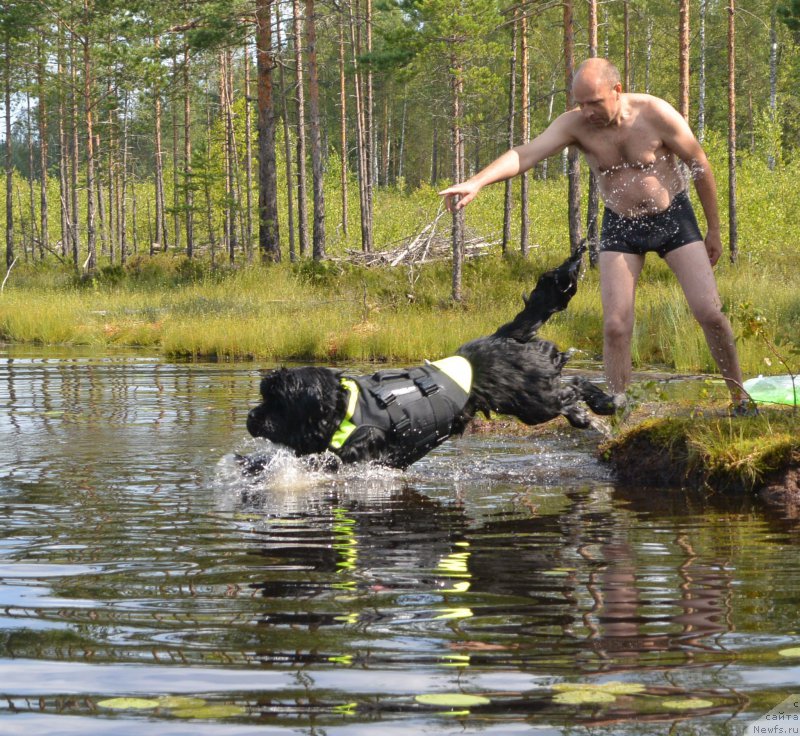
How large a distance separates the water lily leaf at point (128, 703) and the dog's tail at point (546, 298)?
4.06m

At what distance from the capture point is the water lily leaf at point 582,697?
2471 mm

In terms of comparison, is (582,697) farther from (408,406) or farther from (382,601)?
(408,406)

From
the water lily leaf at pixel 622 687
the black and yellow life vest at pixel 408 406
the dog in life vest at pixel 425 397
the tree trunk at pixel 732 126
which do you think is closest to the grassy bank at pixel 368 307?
the tree trunk at pixel 732 126

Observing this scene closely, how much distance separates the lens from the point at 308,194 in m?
59.5

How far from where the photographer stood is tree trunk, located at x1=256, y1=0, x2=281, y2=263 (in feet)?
84.6

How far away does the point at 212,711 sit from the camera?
245 cm

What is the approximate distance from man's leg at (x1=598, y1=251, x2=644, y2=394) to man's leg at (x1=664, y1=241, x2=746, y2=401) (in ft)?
0.85

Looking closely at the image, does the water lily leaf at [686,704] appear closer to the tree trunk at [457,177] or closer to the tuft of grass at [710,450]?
the tuft of grass at [710,450]

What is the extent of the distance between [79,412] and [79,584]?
5.73 metres

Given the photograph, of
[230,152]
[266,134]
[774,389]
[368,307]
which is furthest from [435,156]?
[774,389]

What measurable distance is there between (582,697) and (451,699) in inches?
11.8

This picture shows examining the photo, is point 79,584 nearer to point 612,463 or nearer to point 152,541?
point 152,541

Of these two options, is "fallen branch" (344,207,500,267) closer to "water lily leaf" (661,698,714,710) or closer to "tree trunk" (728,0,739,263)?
"tree trunk" (728,0,739,263)

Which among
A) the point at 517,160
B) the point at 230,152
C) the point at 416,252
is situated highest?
the point at 230,152
